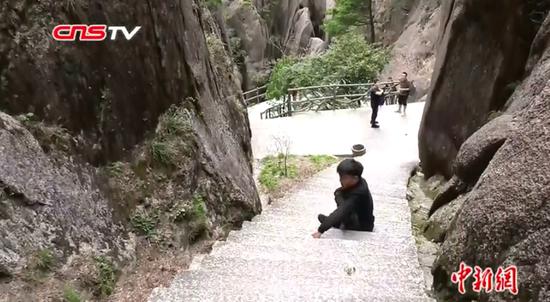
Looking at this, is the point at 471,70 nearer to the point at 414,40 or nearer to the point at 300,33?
the point at 414,40

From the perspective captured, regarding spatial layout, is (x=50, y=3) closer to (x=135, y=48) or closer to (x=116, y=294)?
(x=135, y=48)

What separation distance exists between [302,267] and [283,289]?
497mm

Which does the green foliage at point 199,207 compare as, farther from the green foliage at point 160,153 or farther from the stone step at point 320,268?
the stone step at point 320,268

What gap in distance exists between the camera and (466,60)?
24.5 feet

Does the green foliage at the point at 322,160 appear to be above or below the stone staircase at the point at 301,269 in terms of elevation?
below

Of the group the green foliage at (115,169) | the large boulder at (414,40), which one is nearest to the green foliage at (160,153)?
the green foliage at (115,169)

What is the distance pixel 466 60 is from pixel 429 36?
17.2 m

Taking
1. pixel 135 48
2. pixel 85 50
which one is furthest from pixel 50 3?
pixel 135 48

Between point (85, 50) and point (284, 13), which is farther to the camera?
point (284, 13)

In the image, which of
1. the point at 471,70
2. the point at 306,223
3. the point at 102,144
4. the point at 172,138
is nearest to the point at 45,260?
the point at 102,144

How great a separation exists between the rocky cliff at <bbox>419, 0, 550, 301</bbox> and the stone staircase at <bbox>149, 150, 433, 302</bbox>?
445 millimetres

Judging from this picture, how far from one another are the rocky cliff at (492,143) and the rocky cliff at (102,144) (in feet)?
8.89

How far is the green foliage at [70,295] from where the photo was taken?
3145 mm

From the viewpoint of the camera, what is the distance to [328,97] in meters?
18.8
